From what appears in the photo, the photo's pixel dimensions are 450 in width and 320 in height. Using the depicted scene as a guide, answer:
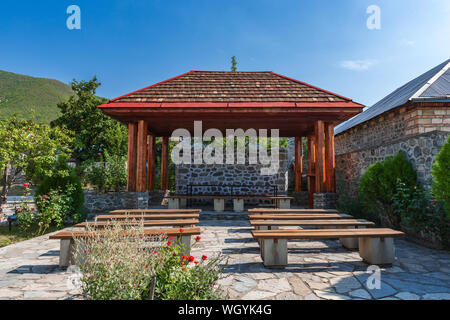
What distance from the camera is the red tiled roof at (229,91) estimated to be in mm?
7137

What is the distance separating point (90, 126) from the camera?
49.3 ft

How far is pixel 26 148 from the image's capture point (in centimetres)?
572

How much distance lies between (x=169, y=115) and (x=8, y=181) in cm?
449

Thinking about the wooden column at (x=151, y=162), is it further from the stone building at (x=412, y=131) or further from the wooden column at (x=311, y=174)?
the stone building at (x=412, y=131)

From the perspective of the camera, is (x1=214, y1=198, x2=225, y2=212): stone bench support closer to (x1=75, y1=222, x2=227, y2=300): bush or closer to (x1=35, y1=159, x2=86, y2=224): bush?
(x1=35, y1=159, x2=86, y2=224): bush

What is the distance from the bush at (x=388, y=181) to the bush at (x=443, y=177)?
0.81 metres

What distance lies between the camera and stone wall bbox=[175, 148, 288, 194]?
10469 millimetres

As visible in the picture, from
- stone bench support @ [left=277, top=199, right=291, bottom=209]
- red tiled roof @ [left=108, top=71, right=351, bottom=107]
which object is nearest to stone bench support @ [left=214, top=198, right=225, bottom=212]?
stone bench support @ [left=277, top=199, right=291, bottom=209]

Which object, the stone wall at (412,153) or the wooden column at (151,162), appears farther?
the wooden column at (151,162)

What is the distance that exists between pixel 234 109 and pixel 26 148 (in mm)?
5333

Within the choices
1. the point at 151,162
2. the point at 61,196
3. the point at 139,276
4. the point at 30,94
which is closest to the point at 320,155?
the point at 139,276

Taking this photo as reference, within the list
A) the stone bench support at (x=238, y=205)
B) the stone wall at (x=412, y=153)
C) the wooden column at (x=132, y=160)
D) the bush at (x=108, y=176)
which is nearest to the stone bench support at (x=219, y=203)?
the stone bench support at (x=238, y=205)

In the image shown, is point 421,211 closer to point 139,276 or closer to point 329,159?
point 329,159

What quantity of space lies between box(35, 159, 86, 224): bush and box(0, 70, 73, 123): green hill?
5082 cm
